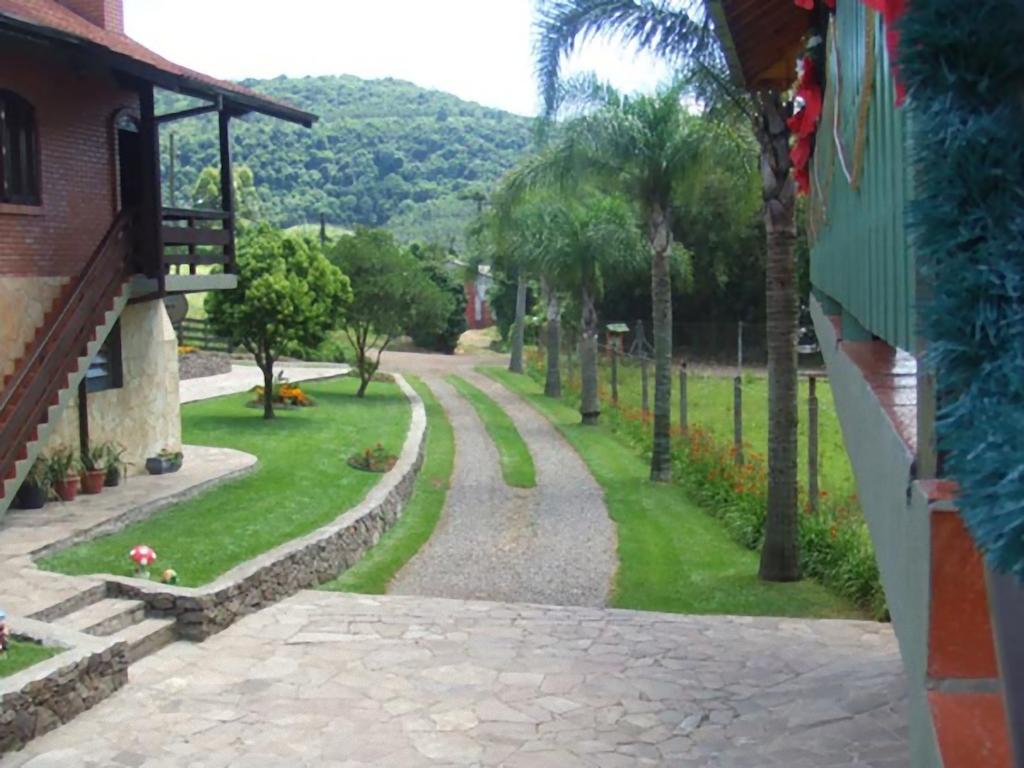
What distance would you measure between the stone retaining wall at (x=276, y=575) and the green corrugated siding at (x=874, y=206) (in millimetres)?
7168

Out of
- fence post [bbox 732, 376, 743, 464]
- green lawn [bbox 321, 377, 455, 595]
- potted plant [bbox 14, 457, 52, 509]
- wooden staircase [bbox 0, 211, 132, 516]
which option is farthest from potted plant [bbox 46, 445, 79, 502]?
fence post [bbox 732, 376, 743, 464]

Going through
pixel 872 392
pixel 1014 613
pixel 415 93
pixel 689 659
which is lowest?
pixel 689 659

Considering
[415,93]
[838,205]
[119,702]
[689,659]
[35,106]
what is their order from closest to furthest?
1. [838,205]
2. [119,702]
3. [689,659]
4. [35,106]
5. [415,93]


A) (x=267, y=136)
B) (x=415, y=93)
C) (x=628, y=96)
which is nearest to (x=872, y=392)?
(x=628, y=96)

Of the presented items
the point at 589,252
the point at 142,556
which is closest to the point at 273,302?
the point at 589,252

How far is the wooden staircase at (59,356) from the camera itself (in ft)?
40.7

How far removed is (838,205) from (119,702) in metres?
6.49

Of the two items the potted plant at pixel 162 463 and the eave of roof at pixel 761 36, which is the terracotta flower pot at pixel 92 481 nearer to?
the potted plant at pixel 162 463

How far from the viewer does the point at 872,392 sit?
3195mm

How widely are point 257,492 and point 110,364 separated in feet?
9.36

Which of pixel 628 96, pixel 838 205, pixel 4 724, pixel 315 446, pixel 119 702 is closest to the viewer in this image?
pixel 838 205

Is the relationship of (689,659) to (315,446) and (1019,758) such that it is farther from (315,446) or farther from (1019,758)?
(315,446)

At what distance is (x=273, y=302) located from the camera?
2380 cm

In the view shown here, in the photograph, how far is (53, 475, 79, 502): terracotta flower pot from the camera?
1438 centimetres
